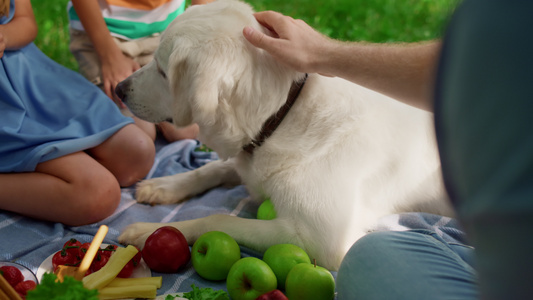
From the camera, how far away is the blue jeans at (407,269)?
98 centimetres

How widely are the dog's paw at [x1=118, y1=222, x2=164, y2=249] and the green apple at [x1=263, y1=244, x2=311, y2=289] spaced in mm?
448

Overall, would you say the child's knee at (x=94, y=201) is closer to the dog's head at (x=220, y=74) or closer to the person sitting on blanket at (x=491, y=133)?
the dog's head at (x=220, y=74)

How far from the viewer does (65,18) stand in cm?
436

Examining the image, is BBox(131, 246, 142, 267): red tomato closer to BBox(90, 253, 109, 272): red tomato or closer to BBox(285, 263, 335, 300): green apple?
BBox(90, 253, 109, 272): red tomato

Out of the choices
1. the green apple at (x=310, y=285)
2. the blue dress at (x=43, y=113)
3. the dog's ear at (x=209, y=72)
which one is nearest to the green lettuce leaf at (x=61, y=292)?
the green apple at (x=310, y=285)

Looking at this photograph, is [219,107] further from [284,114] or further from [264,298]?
[264,298]

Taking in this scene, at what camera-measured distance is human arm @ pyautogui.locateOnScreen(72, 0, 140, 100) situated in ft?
7.68

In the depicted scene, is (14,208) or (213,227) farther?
(14,208)

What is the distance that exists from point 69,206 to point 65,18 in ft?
10.7

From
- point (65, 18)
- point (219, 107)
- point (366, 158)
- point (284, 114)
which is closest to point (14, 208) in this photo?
point (219, 107)

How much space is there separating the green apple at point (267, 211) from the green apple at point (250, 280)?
345 millimetres

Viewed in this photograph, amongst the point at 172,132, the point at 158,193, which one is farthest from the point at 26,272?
the point at 172,132

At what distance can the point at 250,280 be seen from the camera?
1.29 metres

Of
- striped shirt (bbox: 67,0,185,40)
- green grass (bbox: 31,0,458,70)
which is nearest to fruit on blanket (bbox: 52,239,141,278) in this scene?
striped shirt (bbox: 67,0,185,40)
